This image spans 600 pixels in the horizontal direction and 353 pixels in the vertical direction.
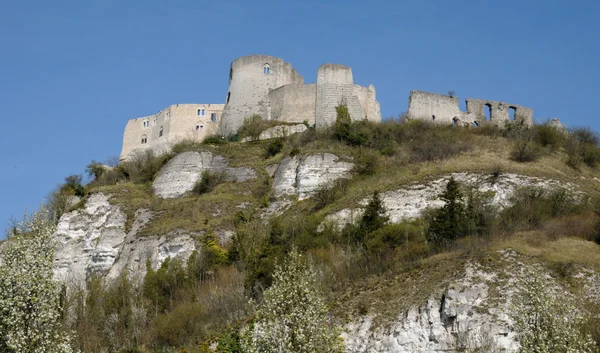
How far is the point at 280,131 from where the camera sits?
2194 inches

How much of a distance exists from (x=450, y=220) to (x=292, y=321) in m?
13.5

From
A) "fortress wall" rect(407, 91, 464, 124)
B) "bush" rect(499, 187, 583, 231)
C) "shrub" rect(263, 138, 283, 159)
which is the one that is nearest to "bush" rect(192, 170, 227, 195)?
"shrub" rect(263, 138, 283, 159)

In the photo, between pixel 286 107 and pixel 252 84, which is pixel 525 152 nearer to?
pixel 286 107

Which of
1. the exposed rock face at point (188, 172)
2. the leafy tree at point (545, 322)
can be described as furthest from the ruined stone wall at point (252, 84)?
the leafy tree at point (545, 322)

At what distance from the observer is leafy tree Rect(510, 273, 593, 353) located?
71.6 feet

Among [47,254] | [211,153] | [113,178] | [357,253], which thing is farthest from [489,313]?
[113,178]

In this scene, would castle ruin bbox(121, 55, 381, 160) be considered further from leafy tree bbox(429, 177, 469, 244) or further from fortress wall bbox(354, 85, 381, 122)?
leafy tree bbox(429, 177, 469, 244)

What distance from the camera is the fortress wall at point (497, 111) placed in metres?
57.3

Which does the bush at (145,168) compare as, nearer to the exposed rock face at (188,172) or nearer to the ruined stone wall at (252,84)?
the exposed rock face at (188,172)

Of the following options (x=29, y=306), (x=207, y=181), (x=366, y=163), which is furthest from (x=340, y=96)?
(x=29, y=306)

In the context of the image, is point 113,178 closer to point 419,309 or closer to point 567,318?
point 419,309

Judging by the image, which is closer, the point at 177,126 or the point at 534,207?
the point at 534,207

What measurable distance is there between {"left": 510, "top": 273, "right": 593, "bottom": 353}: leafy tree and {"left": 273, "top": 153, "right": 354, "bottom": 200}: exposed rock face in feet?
77.6

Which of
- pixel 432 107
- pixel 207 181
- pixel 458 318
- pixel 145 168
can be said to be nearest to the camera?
pixel 458 318
